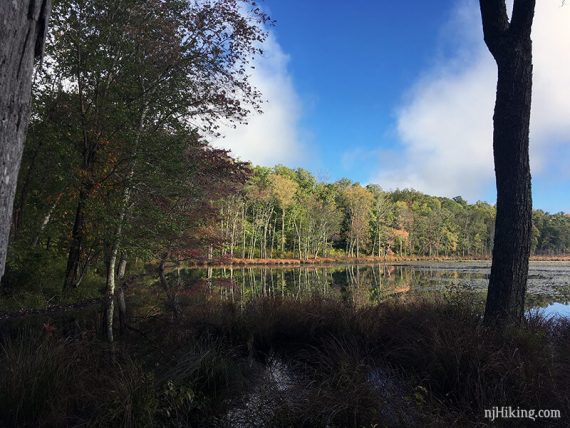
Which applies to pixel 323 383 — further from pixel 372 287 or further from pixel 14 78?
pixel 372 287

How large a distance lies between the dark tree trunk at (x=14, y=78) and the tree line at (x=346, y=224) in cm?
3397

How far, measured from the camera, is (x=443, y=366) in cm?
395

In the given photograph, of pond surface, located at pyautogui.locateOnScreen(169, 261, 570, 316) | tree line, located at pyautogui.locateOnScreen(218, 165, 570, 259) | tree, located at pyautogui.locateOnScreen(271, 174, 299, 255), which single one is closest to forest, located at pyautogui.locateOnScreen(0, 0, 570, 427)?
pond surface, located at pyautogui.locateOnScreen(169, 261, 570, 316)

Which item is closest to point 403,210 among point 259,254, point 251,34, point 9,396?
point 259,254

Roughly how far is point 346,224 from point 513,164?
64.2 metres

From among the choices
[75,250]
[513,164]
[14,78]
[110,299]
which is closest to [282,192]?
[75,250]

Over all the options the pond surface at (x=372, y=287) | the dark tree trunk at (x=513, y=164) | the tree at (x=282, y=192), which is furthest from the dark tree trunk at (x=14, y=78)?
the tree at (x=282, y=192)

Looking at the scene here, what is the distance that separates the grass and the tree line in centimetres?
3074

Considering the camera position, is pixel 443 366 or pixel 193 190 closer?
pixel 443 366

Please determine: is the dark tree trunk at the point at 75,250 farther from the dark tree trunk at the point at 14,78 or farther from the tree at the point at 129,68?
the dark tree trunk at the point at 14,78

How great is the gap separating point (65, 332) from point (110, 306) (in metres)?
1.19

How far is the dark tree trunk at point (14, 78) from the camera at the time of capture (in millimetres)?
1149

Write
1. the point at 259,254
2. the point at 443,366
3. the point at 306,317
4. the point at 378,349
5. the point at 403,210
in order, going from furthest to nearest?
the point at 403,210 < the point at 259,254 < the point at 306,317 < the point at 378,349 < the point at 443,366

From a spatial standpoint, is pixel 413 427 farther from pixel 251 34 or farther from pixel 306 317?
pixel 251 34
